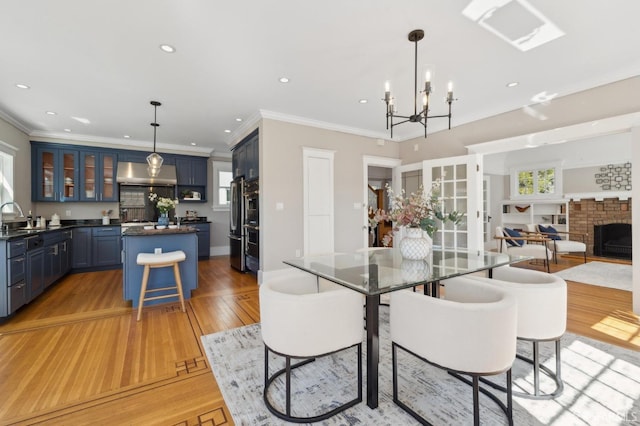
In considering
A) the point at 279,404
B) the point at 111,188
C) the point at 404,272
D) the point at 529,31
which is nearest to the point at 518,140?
the point at 529,31

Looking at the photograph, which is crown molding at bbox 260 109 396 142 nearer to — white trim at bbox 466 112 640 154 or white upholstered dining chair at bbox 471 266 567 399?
white trim at bbox 466 112 640 154

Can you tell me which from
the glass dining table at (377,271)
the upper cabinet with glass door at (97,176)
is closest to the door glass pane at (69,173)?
the upper cabinet with glass door at (97,176)

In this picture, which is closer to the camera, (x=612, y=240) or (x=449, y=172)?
(x=449, y=172)

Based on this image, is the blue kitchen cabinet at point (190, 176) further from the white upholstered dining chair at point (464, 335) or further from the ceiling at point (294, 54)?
the white upholstered dining chair at point (464, 335)

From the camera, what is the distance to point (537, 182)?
7746mm

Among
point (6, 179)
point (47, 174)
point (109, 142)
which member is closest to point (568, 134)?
point (109, 142)

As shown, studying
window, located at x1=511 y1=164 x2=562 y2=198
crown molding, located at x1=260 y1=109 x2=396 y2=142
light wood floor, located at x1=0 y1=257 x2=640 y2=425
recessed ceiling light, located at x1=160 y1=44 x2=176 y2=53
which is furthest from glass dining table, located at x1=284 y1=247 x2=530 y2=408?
window, located at x1=511 y1=164 x2=562 y2=198

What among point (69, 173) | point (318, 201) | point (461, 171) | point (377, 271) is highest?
point (69, 173)

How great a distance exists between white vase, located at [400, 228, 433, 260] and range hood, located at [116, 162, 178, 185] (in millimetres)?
5578

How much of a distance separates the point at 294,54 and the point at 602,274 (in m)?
6.04

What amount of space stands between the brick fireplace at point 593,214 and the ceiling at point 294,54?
16.4 feet

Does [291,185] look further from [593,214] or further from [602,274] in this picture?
[593,214]

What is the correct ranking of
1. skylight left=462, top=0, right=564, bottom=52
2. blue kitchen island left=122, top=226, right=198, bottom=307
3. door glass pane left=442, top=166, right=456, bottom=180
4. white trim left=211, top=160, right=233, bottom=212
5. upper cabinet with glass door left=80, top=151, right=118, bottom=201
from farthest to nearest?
white trim left=211, top=160, right=233, bottom=212
upper cabinet with glass door left=80, top=151, right=118, bottom=201
door glass pane left=442, top=166, right=456, bottom=180
blue kitchen island left=122, top=226, right=198, bottom=307
skylight left=462, top=0, right=564, bottom=52

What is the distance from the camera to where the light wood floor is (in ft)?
5.47
